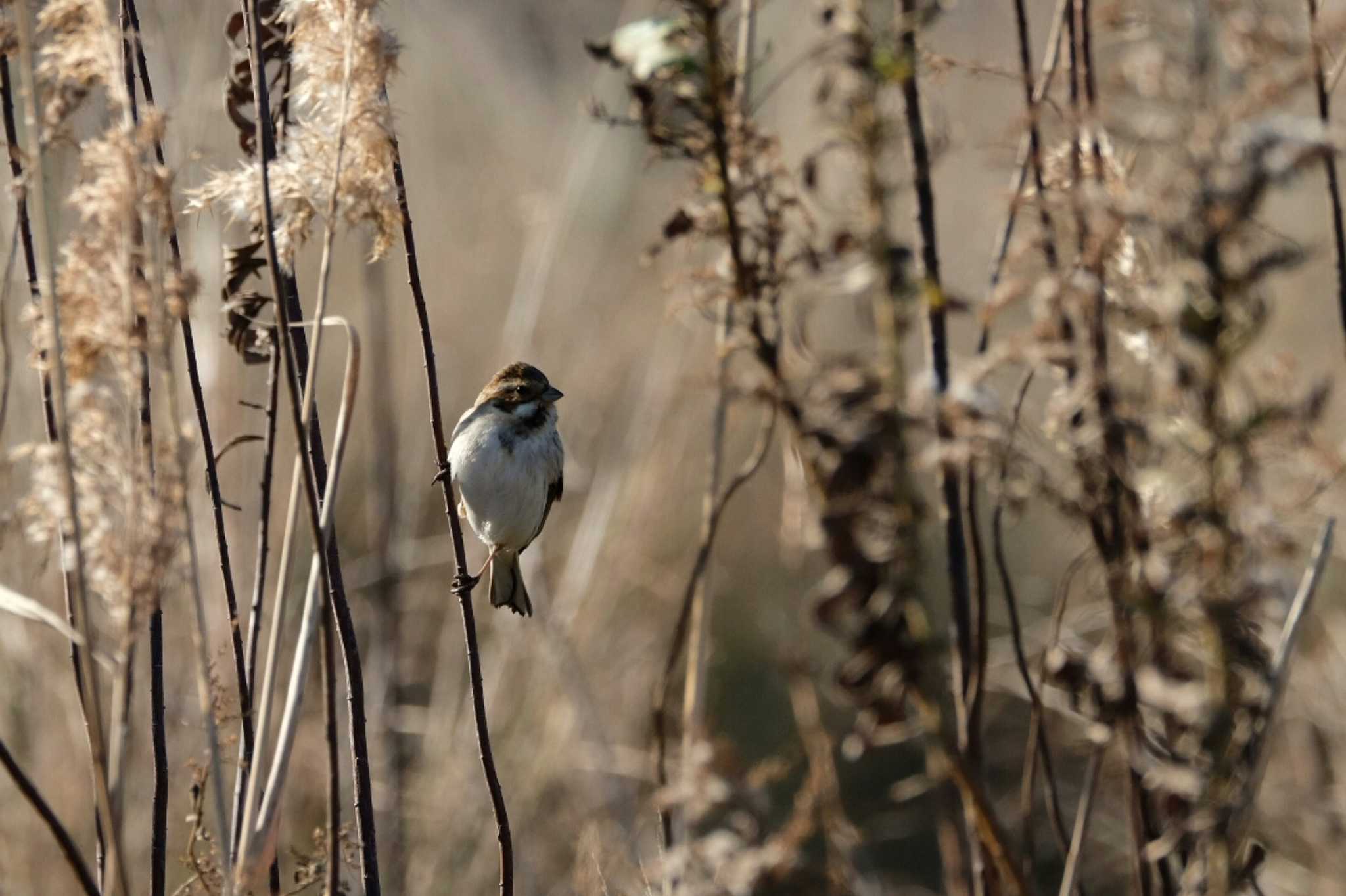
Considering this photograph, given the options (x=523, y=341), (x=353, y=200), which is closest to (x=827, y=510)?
(x=353, y=200)

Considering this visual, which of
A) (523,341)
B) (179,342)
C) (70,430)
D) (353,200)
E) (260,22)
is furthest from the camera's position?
(179,342)

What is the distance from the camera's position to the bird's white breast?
2.29 metres

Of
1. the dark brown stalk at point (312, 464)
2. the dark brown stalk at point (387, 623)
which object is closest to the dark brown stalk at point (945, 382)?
the dark brown stalk at point (312, 464)

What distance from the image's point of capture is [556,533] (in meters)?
4.77

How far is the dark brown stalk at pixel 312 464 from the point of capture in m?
1.10

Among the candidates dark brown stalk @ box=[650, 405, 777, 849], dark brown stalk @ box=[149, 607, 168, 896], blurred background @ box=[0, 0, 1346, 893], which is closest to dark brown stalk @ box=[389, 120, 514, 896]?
blurred background @ box=[0, 0, 1346, 893]

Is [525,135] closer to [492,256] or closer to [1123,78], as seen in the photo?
[492,256]

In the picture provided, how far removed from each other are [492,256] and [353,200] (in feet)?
16.5

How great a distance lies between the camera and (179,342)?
3127mm

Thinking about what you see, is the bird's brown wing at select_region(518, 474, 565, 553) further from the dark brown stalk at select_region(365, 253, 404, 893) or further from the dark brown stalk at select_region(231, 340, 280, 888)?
the dark brown stalk at select_region(231, 340, 280, 888)

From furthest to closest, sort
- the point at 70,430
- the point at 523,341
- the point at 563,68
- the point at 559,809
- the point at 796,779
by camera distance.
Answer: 1. the point at 563,68
2. the point at 796,779
3. the point at 559,809
4. the point at 523,341
5. the point at 70,430

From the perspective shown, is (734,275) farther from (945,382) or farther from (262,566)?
(262,566)

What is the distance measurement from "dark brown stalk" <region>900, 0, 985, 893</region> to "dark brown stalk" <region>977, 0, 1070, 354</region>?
0.20ft

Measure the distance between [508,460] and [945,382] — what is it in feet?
3.10
